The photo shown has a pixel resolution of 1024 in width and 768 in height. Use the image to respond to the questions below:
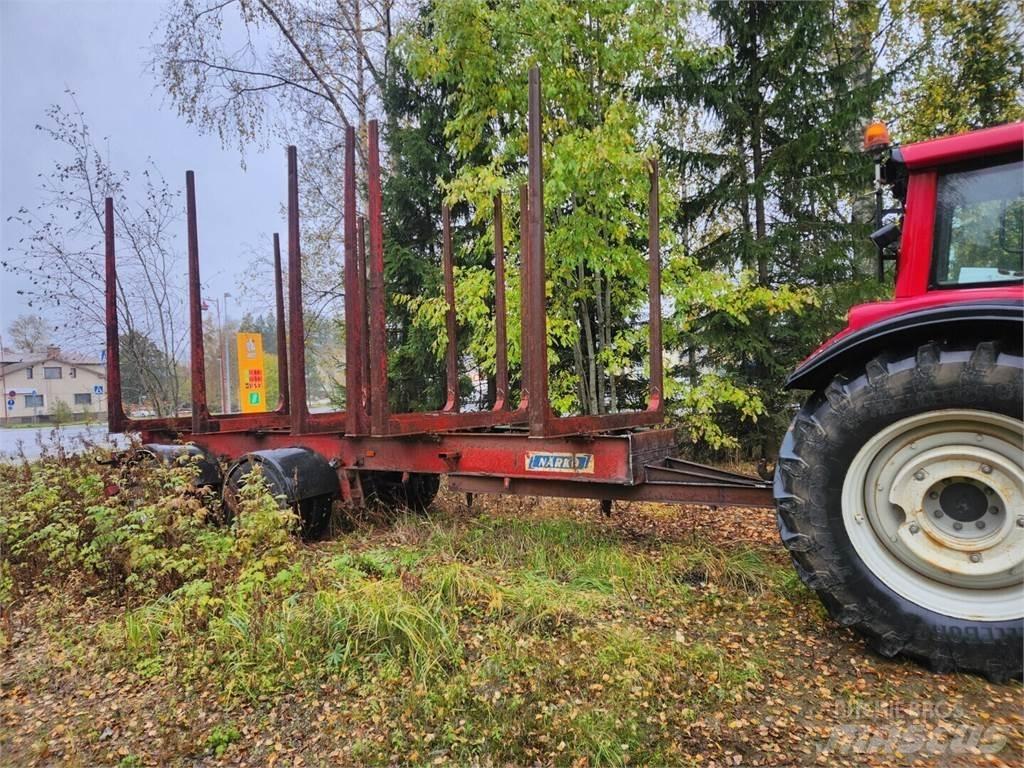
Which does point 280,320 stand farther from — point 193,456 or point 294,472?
point 294,472

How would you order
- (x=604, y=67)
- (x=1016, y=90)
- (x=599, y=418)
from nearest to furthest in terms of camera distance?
(x=599, y=418) → (x=604, y=67) → (x=1016, y=90)

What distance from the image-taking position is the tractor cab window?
2.56 m

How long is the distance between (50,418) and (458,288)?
692 centimetres

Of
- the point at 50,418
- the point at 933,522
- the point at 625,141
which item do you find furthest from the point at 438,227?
the point at 933,522

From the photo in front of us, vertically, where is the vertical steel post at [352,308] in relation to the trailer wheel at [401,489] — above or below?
above

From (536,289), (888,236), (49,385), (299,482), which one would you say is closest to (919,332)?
(888,236)

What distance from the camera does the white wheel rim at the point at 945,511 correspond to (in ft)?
7.73

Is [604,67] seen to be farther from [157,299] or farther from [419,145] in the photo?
[157,299]

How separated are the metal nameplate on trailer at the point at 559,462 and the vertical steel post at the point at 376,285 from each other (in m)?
1.04

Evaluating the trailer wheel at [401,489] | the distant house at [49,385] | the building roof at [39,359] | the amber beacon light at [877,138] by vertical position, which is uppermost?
the amber beacon light at [877,138]

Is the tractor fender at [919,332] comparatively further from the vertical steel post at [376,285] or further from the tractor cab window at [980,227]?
the vertical steel post at [376,285]

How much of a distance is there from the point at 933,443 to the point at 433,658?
2.30m

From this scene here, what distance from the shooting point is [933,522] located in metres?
2.48

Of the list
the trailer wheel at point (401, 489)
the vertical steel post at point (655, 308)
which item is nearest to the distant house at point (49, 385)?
the trailer wheel at point (401, 489)
